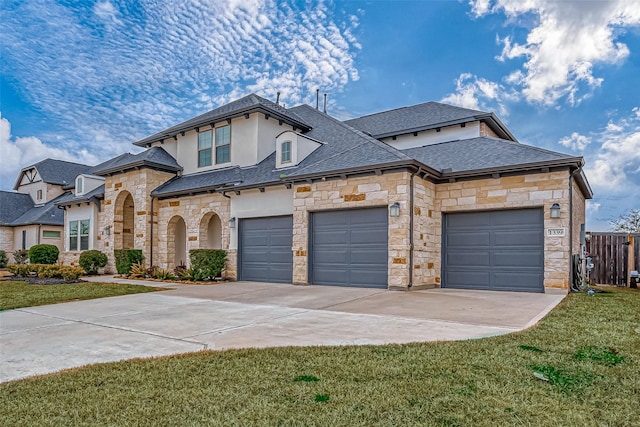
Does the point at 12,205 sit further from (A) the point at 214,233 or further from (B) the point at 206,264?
(B) the point at 206,264

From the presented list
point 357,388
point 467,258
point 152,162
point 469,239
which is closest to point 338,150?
point 469,239

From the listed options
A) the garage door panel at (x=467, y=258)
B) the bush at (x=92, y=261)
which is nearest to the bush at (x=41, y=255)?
the bush at (x=92, y=261)

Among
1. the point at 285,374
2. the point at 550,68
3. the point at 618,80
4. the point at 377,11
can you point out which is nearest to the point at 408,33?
the point at 377,11

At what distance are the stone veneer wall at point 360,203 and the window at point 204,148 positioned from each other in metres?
6.57

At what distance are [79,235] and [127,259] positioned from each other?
6445 mm

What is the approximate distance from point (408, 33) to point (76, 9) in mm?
10783

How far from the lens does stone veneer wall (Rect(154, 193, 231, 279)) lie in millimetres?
15500

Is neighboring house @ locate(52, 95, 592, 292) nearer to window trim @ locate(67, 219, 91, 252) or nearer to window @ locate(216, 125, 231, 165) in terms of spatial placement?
window @ locate(216, 125, 231, 165)

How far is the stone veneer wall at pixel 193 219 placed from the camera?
15.5 meters

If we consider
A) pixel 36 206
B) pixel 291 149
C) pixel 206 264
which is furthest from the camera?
pixel 36 206

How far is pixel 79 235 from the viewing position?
21.1m

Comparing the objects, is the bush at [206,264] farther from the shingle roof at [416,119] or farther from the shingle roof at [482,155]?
the shingle roof at [416,119]

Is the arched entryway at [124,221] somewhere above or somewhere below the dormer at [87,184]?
below

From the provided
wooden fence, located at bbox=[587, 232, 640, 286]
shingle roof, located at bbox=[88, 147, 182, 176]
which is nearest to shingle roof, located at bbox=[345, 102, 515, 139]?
wooden fence, located at bbox=[587, 232, 640, 286]
